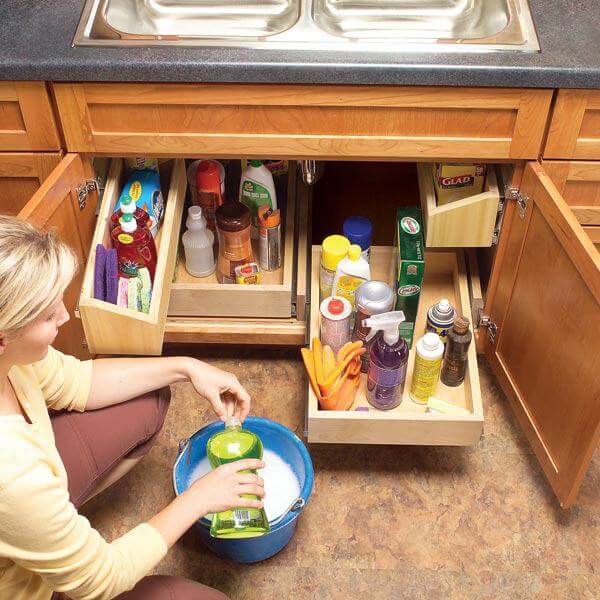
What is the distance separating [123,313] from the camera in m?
1.38

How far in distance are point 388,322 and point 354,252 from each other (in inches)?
7.8

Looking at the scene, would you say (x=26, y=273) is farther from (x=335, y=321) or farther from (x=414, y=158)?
(x=414, y=158)

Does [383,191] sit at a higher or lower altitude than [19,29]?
lower

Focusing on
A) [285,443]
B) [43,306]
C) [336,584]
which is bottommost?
[336,584]

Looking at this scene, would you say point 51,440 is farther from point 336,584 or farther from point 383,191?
point 383,191

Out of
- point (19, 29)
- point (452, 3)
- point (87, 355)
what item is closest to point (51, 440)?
point (87, 355)

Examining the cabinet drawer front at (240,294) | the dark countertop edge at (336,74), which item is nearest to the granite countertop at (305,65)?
the dark countertop edge at (336,74)

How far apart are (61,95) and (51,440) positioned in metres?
0.67

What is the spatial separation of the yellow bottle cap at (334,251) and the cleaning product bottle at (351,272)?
18mm

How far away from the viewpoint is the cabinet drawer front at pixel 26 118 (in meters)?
1.42

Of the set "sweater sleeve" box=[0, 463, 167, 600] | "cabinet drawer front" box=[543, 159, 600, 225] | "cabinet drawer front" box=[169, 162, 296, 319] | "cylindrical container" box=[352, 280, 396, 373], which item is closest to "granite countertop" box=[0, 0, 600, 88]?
"cabinet drawer front" box=[543, 159, 600, 225]

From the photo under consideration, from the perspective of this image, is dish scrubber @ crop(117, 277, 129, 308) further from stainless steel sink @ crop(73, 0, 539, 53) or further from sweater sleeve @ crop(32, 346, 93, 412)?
stainless steel sink @ crop(73, 0, 539, 53)

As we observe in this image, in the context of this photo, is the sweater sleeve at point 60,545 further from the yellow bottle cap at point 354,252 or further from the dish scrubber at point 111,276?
the yellow bottle cap at point 354,252

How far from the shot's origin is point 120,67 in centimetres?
138
